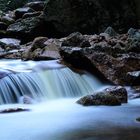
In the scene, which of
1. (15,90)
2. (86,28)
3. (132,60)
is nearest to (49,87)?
(15,90)

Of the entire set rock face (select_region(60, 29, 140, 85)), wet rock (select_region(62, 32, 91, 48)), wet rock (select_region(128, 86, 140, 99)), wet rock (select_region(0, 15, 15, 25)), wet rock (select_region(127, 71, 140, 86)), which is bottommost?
wet rock (select_region(128, 86, 140, 99))

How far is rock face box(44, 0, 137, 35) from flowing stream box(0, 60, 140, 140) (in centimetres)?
604

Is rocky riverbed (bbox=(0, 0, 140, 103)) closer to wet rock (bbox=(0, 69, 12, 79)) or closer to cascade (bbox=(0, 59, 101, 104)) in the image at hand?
cascade (bbox=(0, 59, 101, 104))

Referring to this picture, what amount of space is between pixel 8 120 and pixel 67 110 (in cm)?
139

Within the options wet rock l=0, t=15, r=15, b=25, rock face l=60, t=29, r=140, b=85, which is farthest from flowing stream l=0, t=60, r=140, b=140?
wet rock l=0, t=15, r=15, b=25

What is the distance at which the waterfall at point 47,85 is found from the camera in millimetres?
9398

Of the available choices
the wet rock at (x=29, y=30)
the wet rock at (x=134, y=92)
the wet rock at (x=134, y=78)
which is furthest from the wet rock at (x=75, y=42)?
the wet rock at (x=29, y=30)

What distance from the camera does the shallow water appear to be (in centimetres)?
627

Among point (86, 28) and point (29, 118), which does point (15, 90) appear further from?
point (86, 28)

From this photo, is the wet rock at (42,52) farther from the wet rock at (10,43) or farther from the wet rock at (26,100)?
the wet rock at (26,100)

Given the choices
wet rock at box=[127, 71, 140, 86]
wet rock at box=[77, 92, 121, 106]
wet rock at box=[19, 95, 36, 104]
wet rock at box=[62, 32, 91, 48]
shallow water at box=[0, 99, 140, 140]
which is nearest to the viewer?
shallow water at box=[0, 99, 140, 140]

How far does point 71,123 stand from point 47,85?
2.96m

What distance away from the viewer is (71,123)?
282 inches

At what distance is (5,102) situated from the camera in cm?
904
